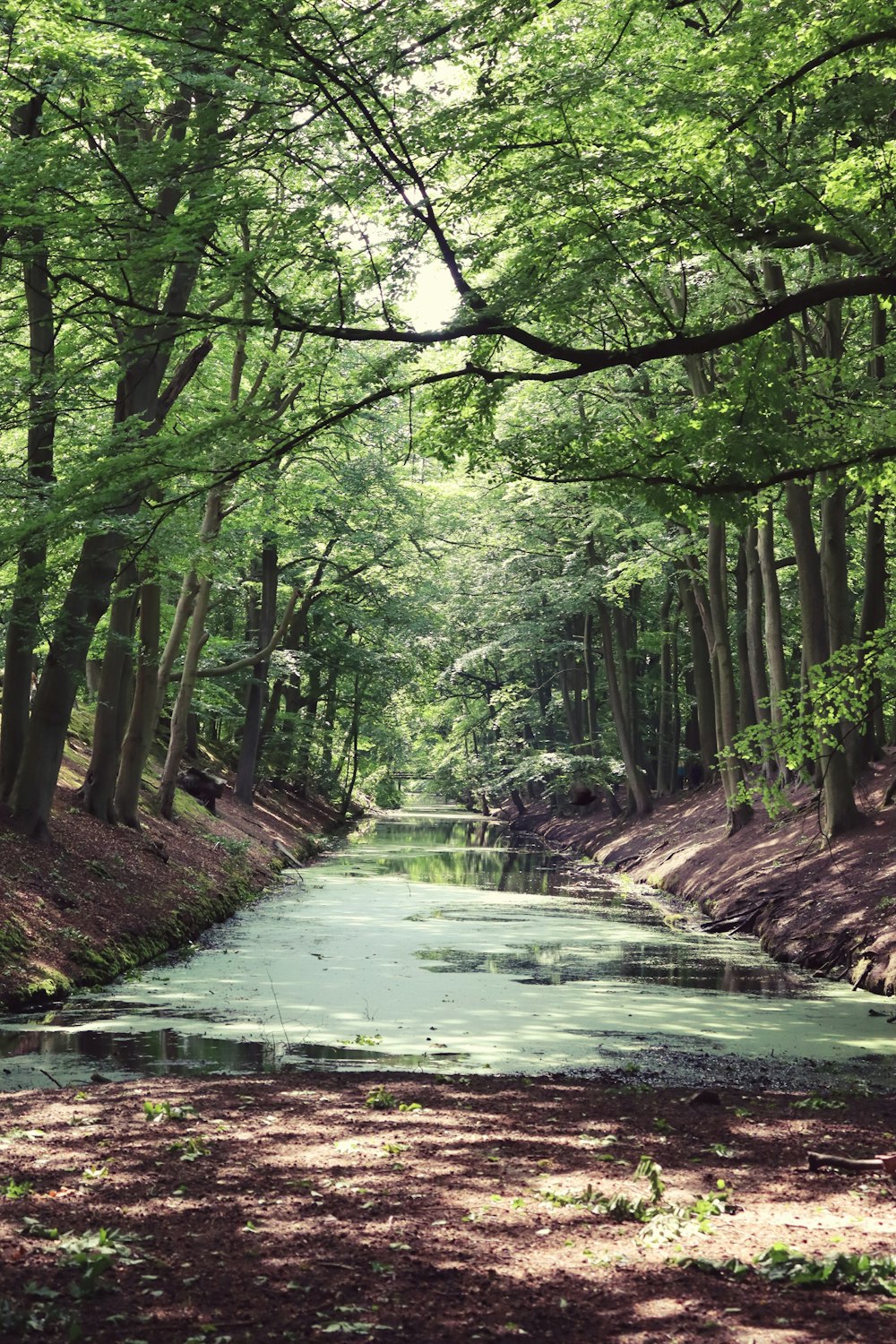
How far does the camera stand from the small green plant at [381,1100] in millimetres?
6195

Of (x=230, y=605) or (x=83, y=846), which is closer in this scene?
(x=83, y=846)

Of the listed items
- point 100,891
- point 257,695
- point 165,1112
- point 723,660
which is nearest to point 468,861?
point 257,695

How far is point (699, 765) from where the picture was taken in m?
30.8

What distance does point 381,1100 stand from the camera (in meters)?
6.28

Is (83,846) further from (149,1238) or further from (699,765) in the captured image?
(699,765)

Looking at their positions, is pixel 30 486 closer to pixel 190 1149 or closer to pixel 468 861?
pixel 190 1149

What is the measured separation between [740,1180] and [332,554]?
77.2 feet

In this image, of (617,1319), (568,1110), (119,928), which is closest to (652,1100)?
(568,1110)

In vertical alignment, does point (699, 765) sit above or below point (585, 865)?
above

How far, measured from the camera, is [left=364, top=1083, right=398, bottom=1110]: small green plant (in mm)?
6195

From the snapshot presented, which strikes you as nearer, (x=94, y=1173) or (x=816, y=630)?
(x=94, y=1173)

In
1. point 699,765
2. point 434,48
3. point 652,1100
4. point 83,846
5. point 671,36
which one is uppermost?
point 671,36

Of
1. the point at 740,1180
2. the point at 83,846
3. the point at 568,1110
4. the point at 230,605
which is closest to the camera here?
the point at 740,1180

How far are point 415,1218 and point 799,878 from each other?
12235mm
